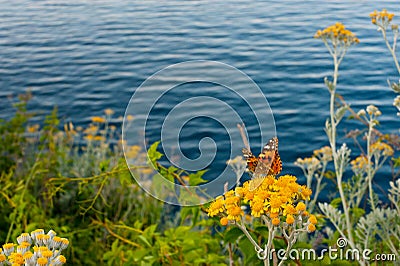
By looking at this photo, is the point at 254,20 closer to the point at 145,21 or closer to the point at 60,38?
the point at 145,21

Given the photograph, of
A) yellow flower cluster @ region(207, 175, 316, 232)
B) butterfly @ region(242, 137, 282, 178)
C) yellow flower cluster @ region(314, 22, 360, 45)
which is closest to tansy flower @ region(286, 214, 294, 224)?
yellow flower cluster @ region(207, 175, 316, 232)

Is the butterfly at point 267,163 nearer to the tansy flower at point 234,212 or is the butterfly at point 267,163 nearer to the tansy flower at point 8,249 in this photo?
the tansy flower at point 234,212

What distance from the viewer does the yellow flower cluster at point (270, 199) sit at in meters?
1.15

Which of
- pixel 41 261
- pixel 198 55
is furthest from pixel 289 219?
pixel 198 55

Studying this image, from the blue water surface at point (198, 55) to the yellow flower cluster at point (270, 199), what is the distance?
10.1ft

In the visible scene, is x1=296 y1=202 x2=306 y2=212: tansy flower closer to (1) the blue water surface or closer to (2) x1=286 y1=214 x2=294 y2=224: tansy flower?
(2) x1=286 y1=214 x2=294 y2=224: tansy flower

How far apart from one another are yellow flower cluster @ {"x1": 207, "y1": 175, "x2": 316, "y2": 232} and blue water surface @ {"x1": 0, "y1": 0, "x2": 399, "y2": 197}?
3.07 metres

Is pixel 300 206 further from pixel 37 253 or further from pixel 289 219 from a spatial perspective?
pixel 37 253

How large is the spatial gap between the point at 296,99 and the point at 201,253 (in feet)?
12.3

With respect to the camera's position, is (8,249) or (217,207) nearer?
(8,249)

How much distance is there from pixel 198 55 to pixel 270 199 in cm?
601

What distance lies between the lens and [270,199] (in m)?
1.15

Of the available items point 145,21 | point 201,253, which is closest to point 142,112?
point 201,253

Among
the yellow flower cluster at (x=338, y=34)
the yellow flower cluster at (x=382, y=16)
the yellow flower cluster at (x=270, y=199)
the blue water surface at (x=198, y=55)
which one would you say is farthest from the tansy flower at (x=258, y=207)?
the blue water surface at (x=198, y=55)
